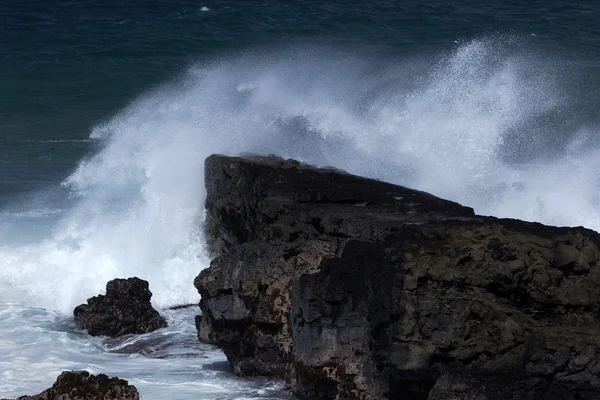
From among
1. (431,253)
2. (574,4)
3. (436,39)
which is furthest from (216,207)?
(574,4)

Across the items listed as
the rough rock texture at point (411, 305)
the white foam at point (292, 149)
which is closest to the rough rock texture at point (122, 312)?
the white foam at point (292, 149)

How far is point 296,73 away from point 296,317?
42.9 ft

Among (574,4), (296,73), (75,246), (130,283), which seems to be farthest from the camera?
(574,4)

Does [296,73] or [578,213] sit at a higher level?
[296,73]

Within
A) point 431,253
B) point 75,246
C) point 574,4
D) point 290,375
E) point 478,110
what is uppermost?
point 574,4

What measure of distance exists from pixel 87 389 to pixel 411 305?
248cm

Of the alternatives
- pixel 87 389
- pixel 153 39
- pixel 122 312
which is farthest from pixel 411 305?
pixel 153 39

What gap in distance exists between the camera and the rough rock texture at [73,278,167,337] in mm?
12930

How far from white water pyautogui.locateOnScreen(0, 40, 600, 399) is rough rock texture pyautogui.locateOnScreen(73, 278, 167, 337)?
241 millimetres

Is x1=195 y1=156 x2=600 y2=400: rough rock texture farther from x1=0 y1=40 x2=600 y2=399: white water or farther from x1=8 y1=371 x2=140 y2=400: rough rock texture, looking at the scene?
x1=8 y1=371 x2=140 y2=400: rough rock texture

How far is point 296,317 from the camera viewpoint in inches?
396

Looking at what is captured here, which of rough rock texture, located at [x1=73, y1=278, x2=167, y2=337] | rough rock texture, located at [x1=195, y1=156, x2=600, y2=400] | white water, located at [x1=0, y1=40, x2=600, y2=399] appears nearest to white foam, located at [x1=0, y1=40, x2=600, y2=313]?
white water, located at [x1=0, y1=40, x2=600, y2=399]

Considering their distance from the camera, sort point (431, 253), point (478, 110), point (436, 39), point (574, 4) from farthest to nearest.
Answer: point (574, 4) → point (436, 39) → point (478, 110) → point (431, 253)

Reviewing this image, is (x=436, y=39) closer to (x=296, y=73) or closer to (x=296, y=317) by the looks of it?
(x=296, y=73)
